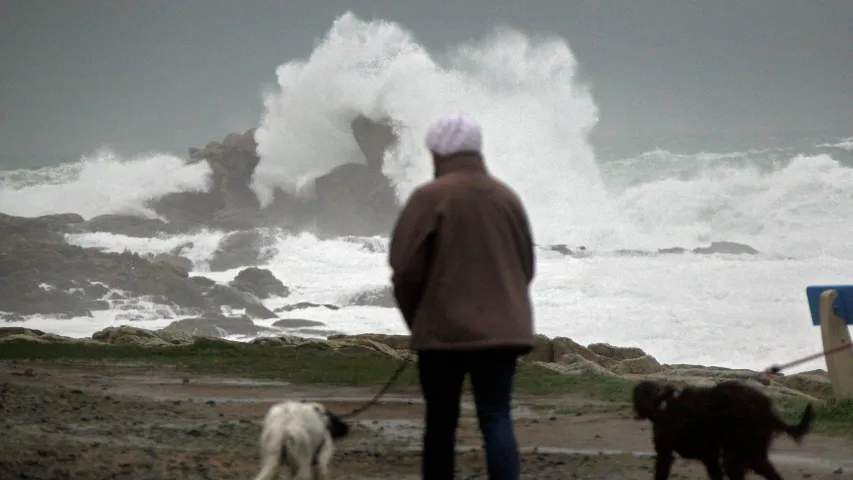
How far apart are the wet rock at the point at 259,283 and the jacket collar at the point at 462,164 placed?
71.9 feet

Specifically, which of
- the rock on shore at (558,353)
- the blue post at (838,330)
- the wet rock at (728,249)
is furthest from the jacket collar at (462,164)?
the wet rock at (728,249)

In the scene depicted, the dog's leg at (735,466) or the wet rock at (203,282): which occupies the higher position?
the wet rock at (203,282)

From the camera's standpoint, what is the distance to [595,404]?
9.69 metres

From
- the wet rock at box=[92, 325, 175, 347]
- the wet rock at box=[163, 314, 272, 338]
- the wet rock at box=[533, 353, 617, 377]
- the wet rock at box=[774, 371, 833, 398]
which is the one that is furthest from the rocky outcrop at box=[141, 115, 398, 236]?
the wet rock at box=[774, 371, 833, 398]

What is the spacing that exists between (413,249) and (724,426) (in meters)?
1.59

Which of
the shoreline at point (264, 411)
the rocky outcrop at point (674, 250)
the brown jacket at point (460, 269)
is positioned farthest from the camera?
the rocky outcrop at point (674, 250)

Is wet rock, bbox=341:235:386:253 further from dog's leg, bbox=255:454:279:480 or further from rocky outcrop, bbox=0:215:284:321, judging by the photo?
dog's leg, bbox=255:454:279:480

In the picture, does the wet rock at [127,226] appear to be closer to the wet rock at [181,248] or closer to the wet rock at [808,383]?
the wet rock at [181,248]

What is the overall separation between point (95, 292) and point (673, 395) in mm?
22022

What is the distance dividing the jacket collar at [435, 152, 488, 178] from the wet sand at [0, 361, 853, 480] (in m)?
2.24

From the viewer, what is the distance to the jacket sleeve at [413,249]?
4309 millimetres

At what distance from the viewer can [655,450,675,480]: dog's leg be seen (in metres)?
5.07

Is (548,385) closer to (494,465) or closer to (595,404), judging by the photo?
(595,404)

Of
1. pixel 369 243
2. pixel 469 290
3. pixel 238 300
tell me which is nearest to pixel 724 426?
pixel 469 290
